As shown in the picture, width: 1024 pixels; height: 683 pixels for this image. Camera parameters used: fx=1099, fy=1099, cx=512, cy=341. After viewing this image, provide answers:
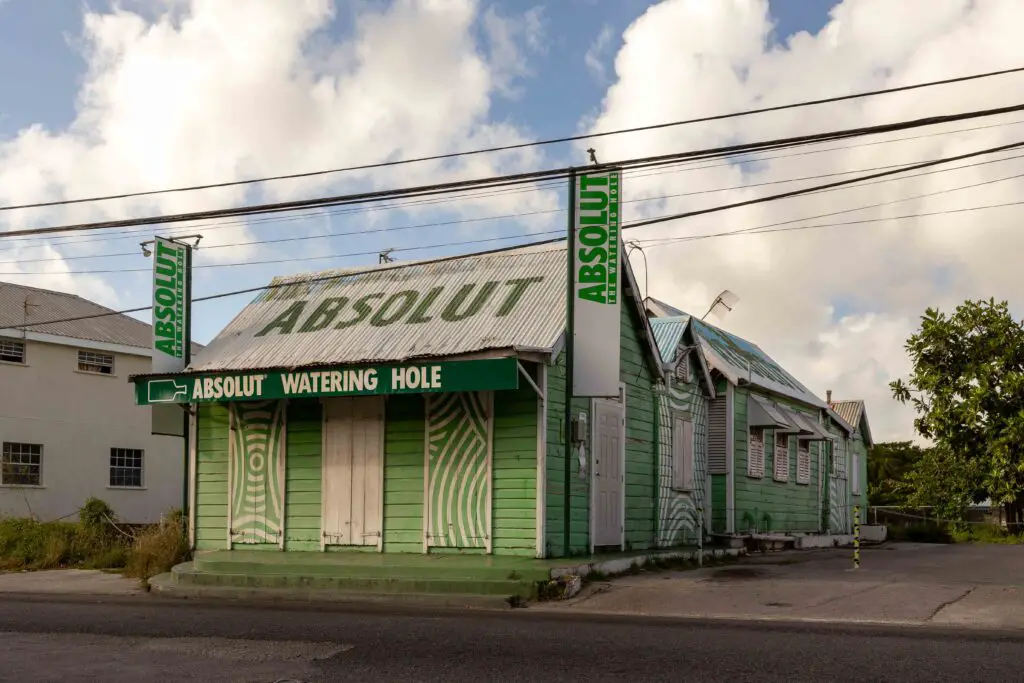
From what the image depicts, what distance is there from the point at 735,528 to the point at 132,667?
1714 cm

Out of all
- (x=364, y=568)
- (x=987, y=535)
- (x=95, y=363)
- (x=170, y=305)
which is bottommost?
(x=987, y=535)

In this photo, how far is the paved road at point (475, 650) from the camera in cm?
802

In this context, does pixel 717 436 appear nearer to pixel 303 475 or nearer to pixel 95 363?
pixel 303 475

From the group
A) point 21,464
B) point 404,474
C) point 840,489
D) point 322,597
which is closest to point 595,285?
A: point 404,474

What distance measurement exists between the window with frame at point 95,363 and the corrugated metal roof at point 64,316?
Answer: 20.9 inches

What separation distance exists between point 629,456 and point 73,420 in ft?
64.7

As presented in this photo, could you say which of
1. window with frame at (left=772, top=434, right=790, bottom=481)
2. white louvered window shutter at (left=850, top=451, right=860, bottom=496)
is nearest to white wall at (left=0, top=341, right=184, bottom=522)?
window with frame at (left=772, top=434, right=790, bottom=481)

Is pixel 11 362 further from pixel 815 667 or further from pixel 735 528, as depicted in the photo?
pixel 815 667

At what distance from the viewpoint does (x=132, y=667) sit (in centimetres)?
866

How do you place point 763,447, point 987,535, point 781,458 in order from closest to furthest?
point 763,447 → point 781,458 → point 987,535

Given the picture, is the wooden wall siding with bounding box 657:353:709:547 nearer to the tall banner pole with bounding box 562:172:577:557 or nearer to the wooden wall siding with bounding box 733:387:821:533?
the wooden wall siding with bounding box 733:387:821:533

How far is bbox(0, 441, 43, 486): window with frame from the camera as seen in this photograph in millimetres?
30422

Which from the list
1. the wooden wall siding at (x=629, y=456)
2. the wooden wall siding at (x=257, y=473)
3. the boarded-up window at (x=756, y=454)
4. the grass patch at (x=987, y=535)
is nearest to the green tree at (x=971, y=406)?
the grass patch at (x=987, y=535)

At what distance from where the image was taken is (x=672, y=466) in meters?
21.2
